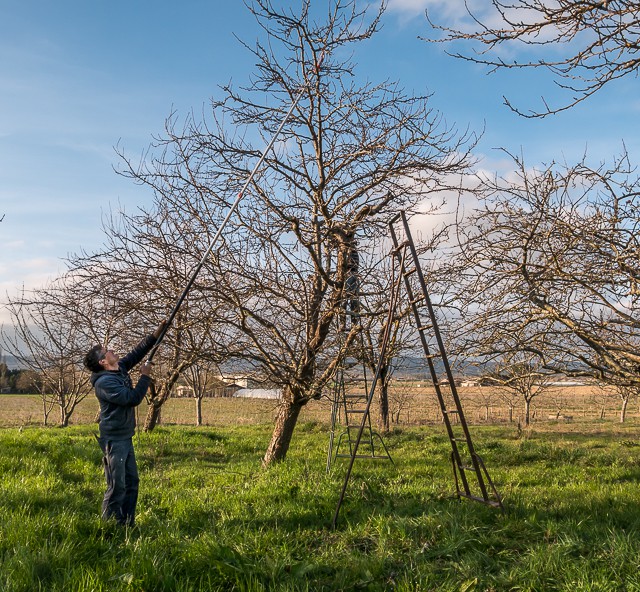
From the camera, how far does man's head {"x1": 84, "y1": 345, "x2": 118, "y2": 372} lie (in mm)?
5148

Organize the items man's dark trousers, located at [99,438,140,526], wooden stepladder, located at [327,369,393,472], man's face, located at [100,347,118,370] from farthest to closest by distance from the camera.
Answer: wooden stepladder, located at [327,369,393,472] → man's face, located at [100,347,118,370] → man's dark trousers, located at [99,438,140,526]

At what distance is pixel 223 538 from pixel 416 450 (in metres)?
8.08

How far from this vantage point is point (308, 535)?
15.5 ft

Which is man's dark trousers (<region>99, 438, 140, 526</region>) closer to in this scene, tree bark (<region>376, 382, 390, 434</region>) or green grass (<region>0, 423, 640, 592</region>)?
green grass (<region>0, 423, 640, 592</region>)

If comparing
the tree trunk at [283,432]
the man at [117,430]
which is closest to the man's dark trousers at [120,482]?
the man at [117,430]

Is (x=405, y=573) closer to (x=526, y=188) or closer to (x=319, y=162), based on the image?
(x=526, y=188)

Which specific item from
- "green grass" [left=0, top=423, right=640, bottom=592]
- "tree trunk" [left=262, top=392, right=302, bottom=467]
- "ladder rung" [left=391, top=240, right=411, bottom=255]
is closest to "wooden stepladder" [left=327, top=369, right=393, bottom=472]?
"tree trunk" [left=262, top=392, right=302, bottom=467]

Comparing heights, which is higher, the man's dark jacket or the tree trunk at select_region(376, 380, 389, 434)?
the man's dark jacket

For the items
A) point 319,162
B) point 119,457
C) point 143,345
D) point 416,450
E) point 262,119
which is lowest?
point 416,450

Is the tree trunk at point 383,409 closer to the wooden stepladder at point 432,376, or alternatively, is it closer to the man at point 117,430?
the wooden stepladder at point 432,376

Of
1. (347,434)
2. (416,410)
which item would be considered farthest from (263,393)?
(347,434)

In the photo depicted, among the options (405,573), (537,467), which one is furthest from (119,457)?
(537,467)

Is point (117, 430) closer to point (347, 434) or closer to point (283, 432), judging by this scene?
point (283, 432)

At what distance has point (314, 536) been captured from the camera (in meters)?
4.73
